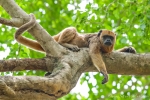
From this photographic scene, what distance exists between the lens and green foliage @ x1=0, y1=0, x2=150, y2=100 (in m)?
6.71

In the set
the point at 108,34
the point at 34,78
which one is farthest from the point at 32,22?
the point at 108,34

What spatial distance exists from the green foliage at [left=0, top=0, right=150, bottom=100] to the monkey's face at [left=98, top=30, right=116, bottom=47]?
144 mm

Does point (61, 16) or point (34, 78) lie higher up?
point (61, 16)

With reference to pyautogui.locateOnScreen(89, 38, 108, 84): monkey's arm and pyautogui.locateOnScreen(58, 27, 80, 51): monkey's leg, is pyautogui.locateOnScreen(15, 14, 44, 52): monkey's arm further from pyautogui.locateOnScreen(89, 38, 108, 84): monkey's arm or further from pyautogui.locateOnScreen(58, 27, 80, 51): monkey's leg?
pyautogui.locateOnScreen(89, 38, 108, 84): monkey's arm

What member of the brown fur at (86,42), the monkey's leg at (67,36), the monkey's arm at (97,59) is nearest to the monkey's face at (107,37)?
the brown fur at (86,42)

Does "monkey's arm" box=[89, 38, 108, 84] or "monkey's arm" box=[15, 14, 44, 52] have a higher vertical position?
"monkey's arm" box=[15, 14, 44, 52]

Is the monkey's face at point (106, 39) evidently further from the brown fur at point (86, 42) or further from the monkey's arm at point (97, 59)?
the monkey's arm at point (97, 59)

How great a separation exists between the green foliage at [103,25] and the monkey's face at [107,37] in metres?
0.14

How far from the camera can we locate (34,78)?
4.43 meters

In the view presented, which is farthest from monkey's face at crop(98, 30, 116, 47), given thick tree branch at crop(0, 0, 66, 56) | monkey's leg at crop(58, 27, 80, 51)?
thick tree branch at crop(0, 0, 66, 56)

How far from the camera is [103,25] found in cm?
811

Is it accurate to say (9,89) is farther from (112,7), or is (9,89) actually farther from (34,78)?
(112,7)

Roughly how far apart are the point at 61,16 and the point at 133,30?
15.9 ft

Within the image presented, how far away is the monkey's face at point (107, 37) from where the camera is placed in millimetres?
7148
